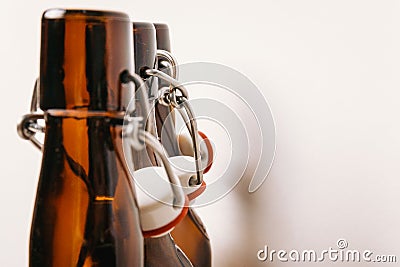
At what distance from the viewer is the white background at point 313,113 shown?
486mm

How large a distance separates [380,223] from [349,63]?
0.37 ft

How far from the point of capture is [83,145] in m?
0.37

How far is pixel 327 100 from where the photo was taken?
1.67ft

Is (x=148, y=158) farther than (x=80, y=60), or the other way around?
(x=148, y=158)

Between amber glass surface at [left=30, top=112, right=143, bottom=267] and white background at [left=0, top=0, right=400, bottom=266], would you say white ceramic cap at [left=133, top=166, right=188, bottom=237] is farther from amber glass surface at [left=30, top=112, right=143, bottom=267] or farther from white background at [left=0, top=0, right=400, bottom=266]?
white background at [left=0, top=0, right=400, bottom=266]

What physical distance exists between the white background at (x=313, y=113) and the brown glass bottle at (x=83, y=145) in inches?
7.2

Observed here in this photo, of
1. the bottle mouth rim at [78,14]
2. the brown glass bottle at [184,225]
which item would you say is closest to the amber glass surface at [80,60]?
the bottle mouth rim at [78,14]

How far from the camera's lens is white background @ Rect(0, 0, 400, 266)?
1.59ft

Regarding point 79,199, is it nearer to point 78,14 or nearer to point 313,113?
point 78,14

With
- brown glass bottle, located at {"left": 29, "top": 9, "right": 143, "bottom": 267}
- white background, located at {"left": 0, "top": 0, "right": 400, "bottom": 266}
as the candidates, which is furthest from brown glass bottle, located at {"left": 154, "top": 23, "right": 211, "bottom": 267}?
brown glass bottle, located at {"left": 29, "top": 9, "right": 143, "bottom": 267}

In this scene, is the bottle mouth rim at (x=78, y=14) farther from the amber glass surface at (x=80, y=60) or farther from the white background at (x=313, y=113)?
the white background at (x=313, y=113)

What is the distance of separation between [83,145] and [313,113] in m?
0.21

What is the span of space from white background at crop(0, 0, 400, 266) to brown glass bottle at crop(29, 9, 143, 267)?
0.18 m

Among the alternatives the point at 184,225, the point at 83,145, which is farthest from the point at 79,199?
the point at 184,225
